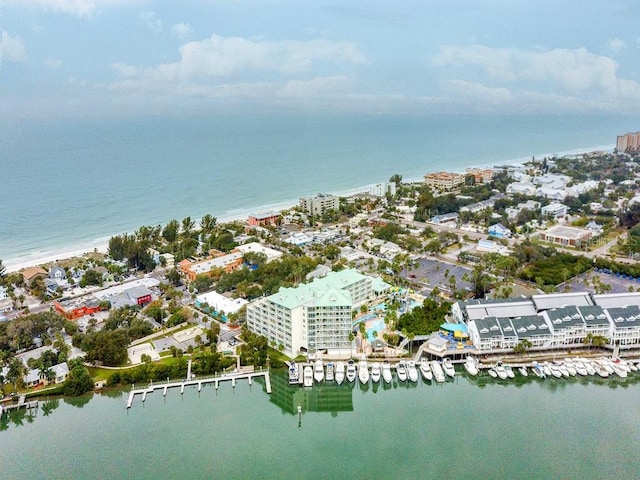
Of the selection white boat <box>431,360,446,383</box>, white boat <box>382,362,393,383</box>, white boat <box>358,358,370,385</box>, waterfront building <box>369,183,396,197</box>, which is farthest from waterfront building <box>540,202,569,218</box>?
white boat <box>358,358,370,385</box>

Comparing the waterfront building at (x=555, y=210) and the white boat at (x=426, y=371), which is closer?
the white boat at (x=426, y=371)

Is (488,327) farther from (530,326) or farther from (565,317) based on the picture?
(565,317)

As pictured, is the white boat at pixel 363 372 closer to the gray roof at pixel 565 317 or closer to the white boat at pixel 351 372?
the white boat at pixel 351 372

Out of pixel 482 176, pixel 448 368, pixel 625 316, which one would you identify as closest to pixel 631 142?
pixel 482 176

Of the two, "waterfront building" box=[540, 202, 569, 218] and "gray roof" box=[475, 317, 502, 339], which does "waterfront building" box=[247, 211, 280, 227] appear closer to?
"waterfront building" box=[540, 202, 569, 218]

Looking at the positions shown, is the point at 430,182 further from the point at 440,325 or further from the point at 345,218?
the point at 440,325

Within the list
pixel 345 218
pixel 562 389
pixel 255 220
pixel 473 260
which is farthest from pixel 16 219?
pixel 562 389

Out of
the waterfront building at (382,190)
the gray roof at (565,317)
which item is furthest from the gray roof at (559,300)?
the waterfront building at (382,190)
